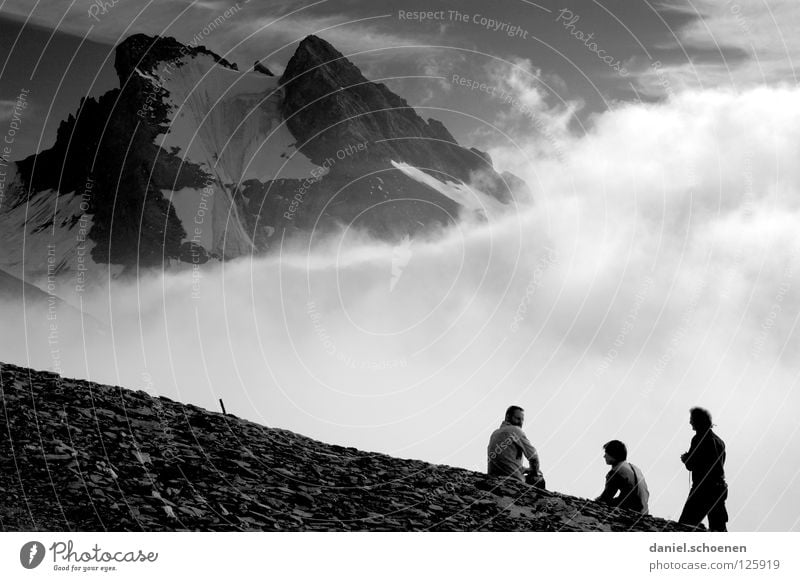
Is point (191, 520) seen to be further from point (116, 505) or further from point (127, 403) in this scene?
point (127, 403)

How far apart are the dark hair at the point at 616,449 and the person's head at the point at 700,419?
1448 millimetres

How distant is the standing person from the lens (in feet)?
61.2

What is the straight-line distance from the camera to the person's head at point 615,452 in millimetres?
18688

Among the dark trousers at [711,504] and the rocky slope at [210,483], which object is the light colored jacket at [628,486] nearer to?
the rocky slope at [210,483]

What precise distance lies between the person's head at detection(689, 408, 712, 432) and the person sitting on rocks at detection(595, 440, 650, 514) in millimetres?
1441

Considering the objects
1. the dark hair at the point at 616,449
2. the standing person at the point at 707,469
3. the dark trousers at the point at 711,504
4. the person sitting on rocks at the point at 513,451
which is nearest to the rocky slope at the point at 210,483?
the person sitting on rocks at the point at 513,451

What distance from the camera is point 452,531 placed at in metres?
17.8

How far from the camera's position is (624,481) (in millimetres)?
19109

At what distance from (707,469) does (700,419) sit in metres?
0.99
